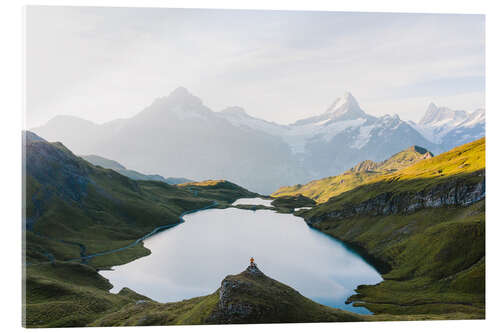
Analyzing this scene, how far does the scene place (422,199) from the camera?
77688mm

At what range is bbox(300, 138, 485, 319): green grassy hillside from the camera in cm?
3978

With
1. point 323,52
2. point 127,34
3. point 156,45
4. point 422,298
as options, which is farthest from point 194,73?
point 422,298

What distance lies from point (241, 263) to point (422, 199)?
47064 millimetres

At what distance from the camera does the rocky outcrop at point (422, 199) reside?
65.6 meters

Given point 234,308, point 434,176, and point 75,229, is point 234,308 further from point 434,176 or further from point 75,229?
point 75,229

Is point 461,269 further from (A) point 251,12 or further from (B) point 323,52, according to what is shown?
(A) point 251,12

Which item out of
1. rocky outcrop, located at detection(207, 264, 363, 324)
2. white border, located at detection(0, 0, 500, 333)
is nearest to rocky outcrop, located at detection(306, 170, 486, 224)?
white border, located at detection(0, 0, 500, 333)

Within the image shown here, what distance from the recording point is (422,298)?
40844 mm

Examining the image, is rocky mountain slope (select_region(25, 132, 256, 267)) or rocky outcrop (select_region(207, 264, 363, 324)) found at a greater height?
rocky mountain slope (select_region(25, 132, 256, 267))

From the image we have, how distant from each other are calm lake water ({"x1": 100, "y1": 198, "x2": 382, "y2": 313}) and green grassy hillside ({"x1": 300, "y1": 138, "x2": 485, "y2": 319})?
4.95 meters

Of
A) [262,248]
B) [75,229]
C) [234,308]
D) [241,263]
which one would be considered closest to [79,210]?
[75,229]

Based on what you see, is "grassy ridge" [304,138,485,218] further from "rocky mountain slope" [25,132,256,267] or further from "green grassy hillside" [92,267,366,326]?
"rocky mountain slope" [25,132,256,267]

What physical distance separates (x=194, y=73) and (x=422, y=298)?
3973cm

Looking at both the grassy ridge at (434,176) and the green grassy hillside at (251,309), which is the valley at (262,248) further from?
the grassy ridge at (434,176)
